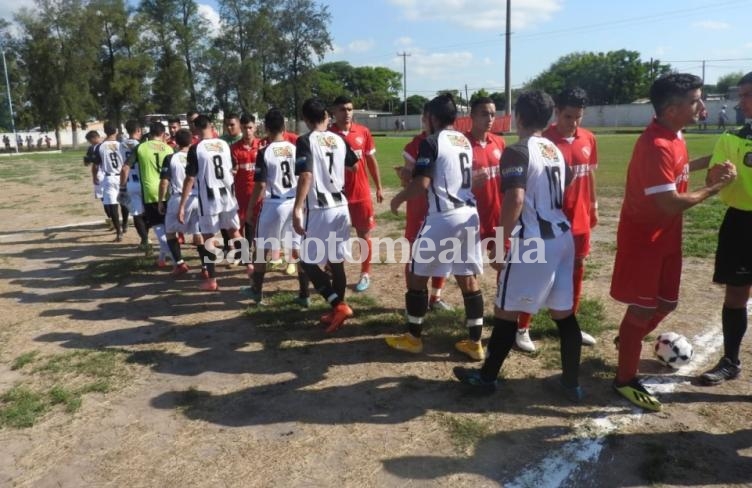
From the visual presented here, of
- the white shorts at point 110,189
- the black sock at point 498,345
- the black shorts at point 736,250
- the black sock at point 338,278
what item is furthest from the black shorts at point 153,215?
the black shorts at point 736,250

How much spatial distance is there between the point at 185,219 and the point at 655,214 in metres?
5.90

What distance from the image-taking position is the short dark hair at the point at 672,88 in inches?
140

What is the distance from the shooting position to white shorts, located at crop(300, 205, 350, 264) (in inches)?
212

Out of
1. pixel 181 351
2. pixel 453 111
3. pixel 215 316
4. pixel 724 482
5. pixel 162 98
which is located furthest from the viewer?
pixel 162 98

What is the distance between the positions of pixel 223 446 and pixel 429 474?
4.47ft

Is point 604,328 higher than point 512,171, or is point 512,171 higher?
point 512,171

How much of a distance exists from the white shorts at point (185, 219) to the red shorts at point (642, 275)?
5482 millimetres

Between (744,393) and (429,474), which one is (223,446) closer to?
(429,474)

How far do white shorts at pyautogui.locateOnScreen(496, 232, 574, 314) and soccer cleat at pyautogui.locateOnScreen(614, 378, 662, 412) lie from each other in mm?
762

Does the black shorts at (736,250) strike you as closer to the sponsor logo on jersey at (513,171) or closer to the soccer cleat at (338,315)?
the sponsor logo on jersey at (513,171)

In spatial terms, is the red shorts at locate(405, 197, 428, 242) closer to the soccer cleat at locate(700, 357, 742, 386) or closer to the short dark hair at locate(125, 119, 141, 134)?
the soccer cleat at locate(700, 357, 742, 386)

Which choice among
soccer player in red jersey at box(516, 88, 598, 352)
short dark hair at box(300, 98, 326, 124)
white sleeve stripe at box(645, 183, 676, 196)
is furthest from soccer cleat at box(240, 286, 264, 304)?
white sleeve stripe at box(645, 183, 676, 196)

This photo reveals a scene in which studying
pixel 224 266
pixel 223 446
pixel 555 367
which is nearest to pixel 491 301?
pixel 555 367

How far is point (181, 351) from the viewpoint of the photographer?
5297 mm
